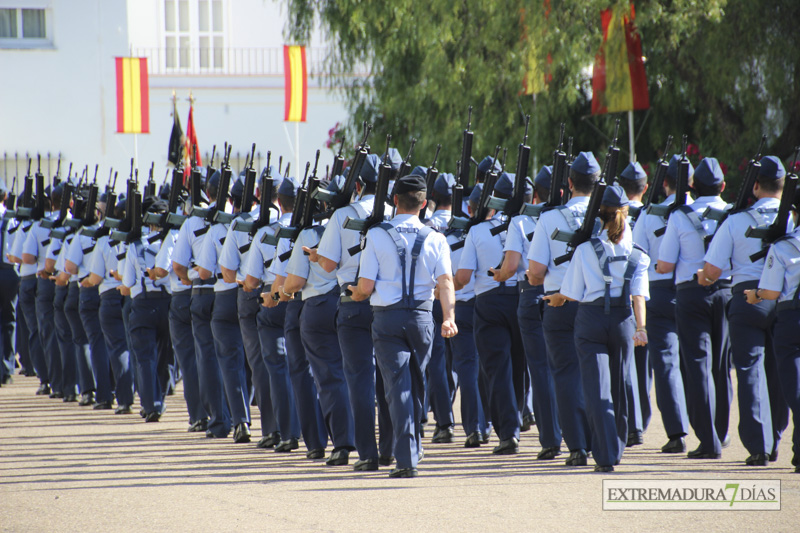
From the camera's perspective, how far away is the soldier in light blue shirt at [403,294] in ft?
26.0

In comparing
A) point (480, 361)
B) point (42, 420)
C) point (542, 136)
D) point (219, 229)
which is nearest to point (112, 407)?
point (42, 420)

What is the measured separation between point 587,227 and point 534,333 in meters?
1.18

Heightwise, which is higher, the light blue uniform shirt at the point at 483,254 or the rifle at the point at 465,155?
the rifle at the point at 465,155

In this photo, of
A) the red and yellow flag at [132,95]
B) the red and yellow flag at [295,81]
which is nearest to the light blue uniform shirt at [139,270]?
the red and yellow flag at [295,81]

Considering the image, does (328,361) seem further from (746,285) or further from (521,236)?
(746,285)

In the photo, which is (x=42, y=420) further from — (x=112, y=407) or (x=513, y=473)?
(x=513, y=473)

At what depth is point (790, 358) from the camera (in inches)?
312

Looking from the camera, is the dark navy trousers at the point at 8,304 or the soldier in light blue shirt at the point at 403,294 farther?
the dark navy trousers at the point at 8,304

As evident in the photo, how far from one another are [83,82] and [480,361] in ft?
75.9

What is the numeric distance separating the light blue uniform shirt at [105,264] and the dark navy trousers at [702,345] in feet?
19.9

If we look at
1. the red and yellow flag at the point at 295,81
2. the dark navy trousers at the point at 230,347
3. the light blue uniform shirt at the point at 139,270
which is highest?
the red and yellow flag at the point at 295,81

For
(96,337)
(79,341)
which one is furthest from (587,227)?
(79,341)

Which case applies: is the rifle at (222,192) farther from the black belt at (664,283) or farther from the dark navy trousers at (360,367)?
the black belt at (664,283)

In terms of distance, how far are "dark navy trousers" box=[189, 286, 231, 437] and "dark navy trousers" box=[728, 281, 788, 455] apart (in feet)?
14.5
